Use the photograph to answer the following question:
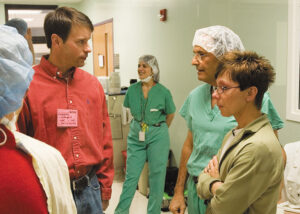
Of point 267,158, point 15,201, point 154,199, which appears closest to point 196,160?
point 267,158

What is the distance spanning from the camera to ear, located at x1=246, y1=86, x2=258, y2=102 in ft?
4.35

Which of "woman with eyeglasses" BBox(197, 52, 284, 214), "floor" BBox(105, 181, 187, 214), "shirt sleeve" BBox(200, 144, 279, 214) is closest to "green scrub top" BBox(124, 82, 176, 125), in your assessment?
"floor" BBox(105, 181, 187, 214)

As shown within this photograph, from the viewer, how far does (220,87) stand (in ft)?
4.69

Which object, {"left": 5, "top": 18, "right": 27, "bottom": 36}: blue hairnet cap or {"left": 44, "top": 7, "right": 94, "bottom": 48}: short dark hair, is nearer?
{"left": 5, "top": 18, "right": 27, "bottom": 36}: blue hairnet cap

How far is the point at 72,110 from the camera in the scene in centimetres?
159

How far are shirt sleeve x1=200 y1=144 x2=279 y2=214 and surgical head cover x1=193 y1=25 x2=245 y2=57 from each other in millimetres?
754

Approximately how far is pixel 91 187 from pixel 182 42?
9.09ft

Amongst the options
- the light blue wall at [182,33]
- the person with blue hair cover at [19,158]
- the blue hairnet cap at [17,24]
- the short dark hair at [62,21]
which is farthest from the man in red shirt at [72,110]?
the light blue wall at [182,33]

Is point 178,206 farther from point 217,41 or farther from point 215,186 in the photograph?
point 217,41

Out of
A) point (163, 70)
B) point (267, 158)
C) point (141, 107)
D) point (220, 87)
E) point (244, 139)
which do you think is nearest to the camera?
point (267, 158)

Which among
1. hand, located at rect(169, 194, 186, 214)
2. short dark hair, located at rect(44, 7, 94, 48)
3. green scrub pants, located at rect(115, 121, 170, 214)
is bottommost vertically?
green scrub pants, located at rect(115, 121, 170, 214)

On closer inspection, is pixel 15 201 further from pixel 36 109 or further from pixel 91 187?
pixel 91 187

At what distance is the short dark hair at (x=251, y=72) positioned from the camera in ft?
4.32

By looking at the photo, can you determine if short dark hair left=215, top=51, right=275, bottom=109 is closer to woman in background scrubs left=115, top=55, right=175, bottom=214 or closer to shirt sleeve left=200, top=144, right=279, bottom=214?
shirt sleeve left=200, top=144, right=279, bottom=214
